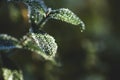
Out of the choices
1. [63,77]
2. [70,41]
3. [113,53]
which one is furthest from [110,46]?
[63,77]

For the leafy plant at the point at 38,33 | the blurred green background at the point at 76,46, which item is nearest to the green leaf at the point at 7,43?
the leafy plant at the point at 38,33

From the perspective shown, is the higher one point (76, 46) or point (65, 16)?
point (76, 46)

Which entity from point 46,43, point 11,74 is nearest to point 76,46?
point 11,74

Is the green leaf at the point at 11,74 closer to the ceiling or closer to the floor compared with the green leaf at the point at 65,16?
closer to the floor

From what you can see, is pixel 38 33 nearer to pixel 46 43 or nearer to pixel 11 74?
pixel 46 43

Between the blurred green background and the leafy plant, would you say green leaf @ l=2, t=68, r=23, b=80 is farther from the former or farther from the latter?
the blurred green background

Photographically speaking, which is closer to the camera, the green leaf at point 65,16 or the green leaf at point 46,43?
the green leaf at point 46,43

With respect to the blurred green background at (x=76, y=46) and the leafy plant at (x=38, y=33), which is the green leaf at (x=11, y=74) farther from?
the blurred green background at (x=76, y=46)

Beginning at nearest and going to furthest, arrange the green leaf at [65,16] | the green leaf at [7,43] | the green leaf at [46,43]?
the green leaf at [46,43], the green leaf at [65,16], the green leaf at [7,43]
